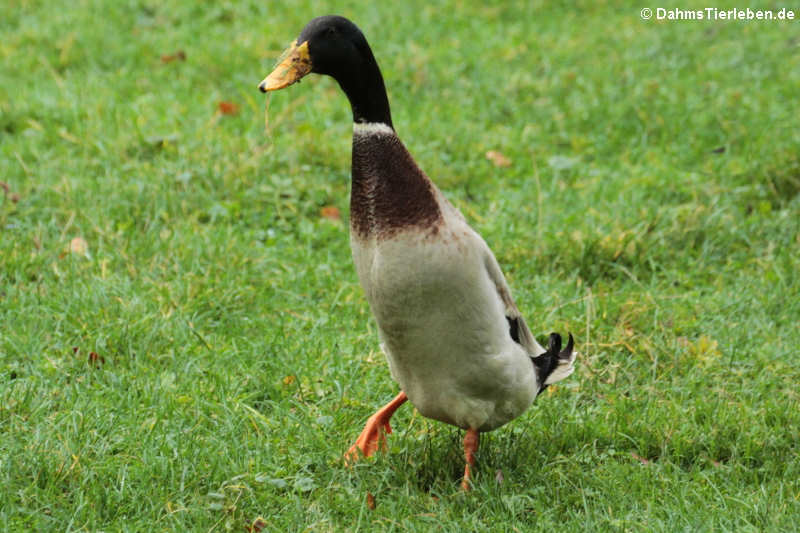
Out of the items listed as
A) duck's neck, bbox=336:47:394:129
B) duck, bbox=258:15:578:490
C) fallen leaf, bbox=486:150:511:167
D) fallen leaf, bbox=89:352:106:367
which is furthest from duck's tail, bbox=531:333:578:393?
fallen leaf, bbox=486:150:511:167

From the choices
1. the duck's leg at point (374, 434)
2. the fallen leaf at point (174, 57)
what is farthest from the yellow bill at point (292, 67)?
the fallen leaf at point (174, 57)

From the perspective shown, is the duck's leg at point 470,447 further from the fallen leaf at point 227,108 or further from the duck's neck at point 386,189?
the fallen leaf at point 227,108

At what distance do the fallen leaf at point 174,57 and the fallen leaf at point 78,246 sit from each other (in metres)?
2.41

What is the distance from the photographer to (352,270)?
183 inches

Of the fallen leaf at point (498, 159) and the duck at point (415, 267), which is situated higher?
the duck at point (415, 267)

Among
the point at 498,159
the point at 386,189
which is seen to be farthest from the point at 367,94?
the point at 498,159

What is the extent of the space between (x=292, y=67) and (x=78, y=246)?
2.12 m

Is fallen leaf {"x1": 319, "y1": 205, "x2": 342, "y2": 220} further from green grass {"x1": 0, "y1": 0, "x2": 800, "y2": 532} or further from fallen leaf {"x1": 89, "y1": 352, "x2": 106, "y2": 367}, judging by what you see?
fallen leaf {"x1": 89, "y1": 352, "x2": 106, "y2": 367}

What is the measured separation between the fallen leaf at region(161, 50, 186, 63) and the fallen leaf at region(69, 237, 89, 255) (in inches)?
94.8

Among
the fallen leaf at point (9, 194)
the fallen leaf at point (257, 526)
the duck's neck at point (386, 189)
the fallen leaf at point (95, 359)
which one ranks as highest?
the duck's neck at point (386, 189)

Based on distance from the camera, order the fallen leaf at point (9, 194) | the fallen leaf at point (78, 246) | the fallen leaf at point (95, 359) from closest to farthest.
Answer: the fallen leaf at point (95, 359) < the fallen leaf at point (78, 246) < the fallen leaf at point (9, 194)

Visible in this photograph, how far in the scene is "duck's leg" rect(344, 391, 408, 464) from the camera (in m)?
3.25

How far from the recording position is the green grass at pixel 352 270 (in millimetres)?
3084

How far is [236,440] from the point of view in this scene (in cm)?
328
